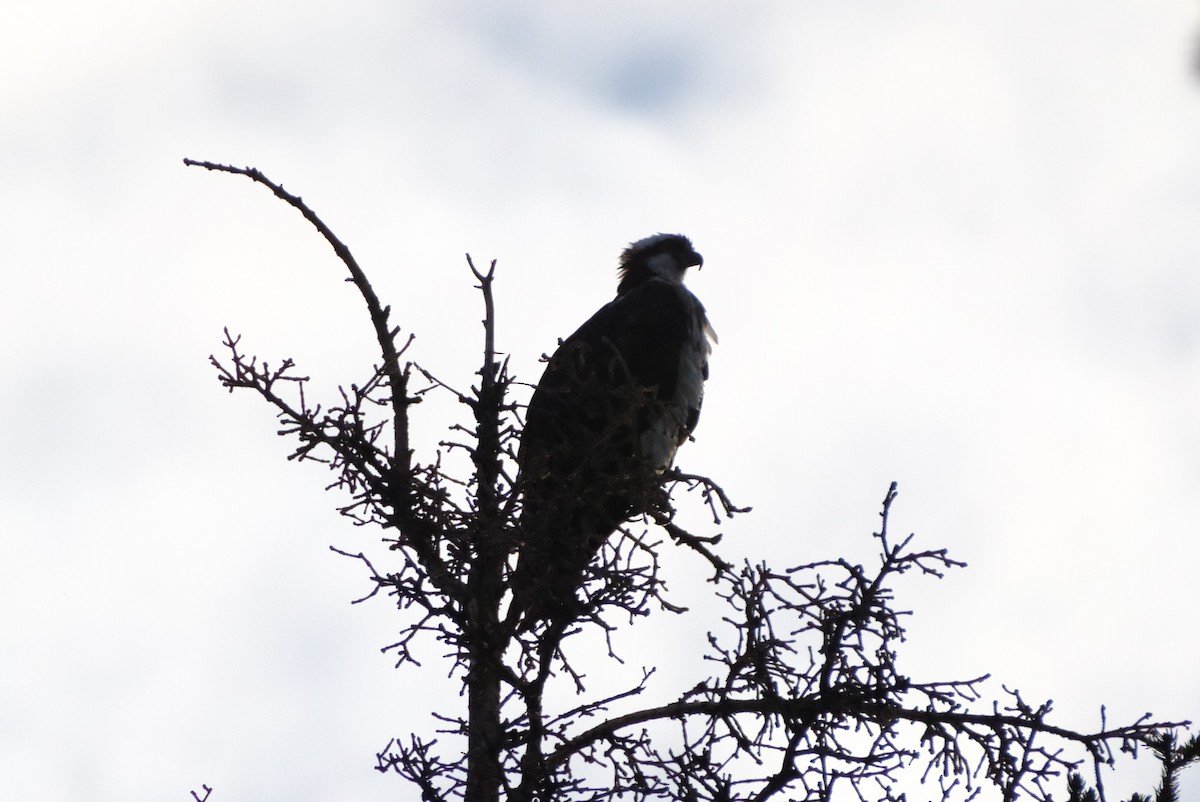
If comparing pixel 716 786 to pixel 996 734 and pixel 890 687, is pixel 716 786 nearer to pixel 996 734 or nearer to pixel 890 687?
pixel 890 687

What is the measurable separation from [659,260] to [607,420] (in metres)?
3.51

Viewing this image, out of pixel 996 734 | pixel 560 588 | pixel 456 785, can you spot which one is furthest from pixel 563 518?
pixel 996 734

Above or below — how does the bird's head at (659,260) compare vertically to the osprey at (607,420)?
above

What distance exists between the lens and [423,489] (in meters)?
4.46

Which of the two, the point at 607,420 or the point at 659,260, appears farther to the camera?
the point at 659,260

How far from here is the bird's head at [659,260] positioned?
8.33m

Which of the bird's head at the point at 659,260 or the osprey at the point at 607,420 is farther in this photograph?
the bird's head at the point at 659,260

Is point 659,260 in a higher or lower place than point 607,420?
higher

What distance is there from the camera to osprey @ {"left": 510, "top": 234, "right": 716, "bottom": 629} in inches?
178

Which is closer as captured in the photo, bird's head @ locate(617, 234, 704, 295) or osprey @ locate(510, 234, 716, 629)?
osprey @ locate(510, 234, 716, 629)

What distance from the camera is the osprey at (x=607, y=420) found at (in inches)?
178

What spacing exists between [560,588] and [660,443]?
2308 millimetres

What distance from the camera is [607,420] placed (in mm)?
5051

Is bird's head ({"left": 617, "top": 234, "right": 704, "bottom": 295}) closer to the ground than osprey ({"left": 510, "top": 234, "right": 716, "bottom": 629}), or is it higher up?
higher up
